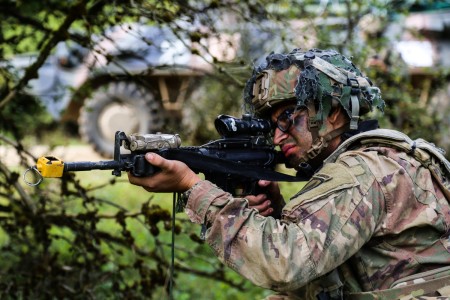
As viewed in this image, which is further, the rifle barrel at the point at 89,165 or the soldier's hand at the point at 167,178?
the soldier's hand at the point at 167,178

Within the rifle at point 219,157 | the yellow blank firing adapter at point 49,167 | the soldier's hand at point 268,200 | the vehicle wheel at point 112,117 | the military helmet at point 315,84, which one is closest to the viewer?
the yellow blank firing adapter at point 49,167

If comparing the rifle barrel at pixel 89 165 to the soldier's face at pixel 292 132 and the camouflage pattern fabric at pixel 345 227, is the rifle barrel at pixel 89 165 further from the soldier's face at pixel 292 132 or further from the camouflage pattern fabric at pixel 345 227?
the soldier's face at pixel 292 132

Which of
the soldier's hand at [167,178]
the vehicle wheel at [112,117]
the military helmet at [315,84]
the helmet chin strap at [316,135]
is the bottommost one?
the soldier's hand at [167,178]

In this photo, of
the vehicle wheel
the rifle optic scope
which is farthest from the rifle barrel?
the vehicle wheel

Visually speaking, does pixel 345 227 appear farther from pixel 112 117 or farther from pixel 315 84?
pixel 112 117

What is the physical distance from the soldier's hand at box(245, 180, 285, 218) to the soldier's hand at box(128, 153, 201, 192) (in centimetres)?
49

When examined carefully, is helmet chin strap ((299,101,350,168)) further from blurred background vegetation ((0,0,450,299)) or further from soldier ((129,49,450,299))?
blurred background vegetation ((0,0,450,299))

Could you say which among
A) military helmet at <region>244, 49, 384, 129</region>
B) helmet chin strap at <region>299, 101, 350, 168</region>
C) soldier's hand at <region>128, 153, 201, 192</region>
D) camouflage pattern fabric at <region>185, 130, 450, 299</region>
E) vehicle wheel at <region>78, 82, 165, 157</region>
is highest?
vehicle wheel at <region>78, 82, 165, 157</region>

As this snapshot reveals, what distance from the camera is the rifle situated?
8.41 feet

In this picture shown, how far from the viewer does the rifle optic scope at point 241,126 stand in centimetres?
302

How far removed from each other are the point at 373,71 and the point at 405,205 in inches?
110

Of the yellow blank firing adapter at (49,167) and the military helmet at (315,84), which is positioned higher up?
the military helmet at (315,84)

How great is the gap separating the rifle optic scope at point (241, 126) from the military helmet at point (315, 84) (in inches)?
2.6

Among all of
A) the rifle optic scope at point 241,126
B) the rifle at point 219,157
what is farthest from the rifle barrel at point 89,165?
the rifle optic scope at point 241,126
